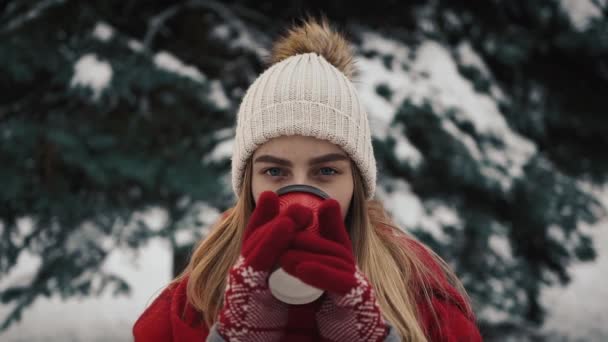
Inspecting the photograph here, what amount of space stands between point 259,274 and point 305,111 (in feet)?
1.87

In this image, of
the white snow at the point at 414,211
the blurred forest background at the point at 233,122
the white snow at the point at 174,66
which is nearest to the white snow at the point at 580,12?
the blurred forest background at the point at 233,122

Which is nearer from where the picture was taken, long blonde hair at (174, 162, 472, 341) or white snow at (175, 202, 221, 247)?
long blonde hair at (174, 162, 472, 341)

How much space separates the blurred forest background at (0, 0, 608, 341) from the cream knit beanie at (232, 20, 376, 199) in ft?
6.86

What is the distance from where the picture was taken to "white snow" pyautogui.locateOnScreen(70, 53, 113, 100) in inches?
154

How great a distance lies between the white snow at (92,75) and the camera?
3920 millimetres

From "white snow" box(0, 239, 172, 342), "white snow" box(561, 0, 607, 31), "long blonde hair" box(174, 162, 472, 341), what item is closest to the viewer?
"long blonde hair" box(174, 162, 472, 341)

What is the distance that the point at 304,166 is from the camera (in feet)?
5.65

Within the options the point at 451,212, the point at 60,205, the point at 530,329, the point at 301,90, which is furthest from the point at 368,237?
the point at 530,329

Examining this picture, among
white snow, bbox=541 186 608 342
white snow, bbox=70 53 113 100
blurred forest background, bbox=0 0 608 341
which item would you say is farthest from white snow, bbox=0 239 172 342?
white snow, bbox=541 186 608 342

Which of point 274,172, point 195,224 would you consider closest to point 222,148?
point 195,224

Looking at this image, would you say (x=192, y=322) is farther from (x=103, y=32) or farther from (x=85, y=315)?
(x=85, y=315)

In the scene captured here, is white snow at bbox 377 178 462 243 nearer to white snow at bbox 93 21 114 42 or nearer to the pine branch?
white snow at bbox 93 21 114 42

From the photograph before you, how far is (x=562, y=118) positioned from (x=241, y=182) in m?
3.71

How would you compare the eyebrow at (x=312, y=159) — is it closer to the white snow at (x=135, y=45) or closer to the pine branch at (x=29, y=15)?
Result: the white snow at (x=135, y=45)
